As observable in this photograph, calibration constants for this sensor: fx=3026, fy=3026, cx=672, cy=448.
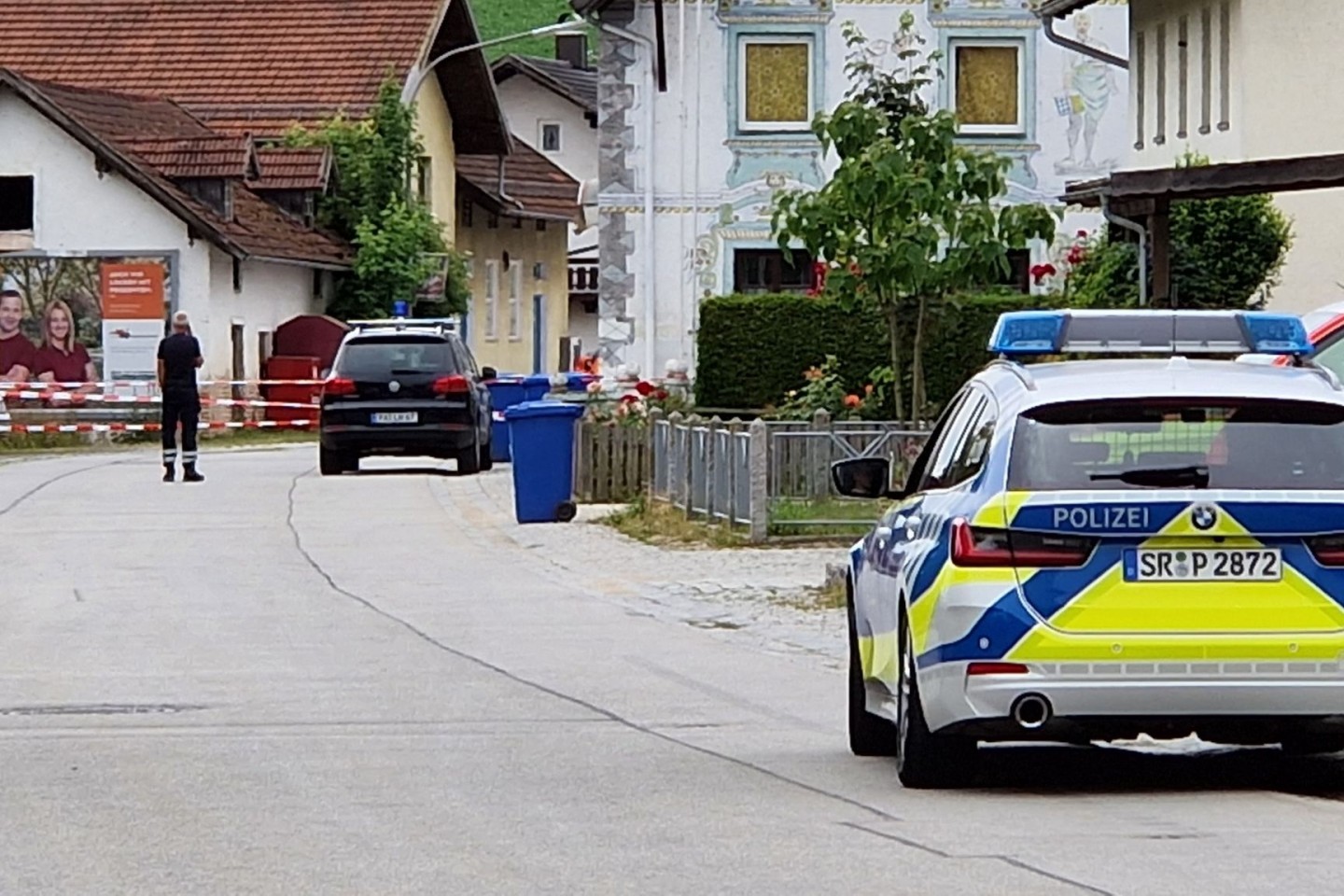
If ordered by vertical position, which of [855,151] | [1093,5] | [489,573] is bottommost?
[489,573]

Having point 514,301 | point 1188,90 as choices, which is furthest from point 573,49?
point 1188,90

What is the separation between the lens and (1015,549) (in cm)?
980

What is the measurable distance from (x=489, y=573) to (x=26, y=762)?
10102mm

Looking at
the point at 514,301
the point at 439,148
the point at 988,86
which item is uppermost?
the point at 439,148

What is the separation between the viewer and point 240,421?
53000 mm

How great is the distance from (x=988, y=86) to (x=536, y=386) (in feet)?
31.2

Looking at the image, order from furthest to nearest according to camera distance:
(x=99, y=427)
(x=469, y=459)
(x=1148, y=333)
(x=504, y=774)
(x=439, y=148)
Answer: (x=439, y=148) → (x=99, y=427) → (x=469, y=459) → (x=1148, y=333) → (x=504, y=774)

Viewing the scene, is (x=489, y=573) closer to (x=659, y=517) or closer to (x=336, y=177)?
(x=659, y=517)

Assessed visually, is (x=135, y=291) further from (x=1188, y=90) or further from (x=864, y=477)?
(x=864, y=477)

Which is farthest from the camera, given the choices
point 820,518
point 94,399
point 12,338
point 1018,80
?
point 12,338

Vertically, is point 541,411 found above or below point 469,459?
above

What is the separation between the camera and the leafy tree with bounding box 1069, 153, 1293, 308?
111 feet

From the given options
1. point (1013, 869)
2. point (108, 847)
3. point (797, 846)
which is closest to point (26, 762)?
point (108, 847)

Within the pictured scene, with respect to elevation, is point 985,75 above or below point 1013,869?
above
